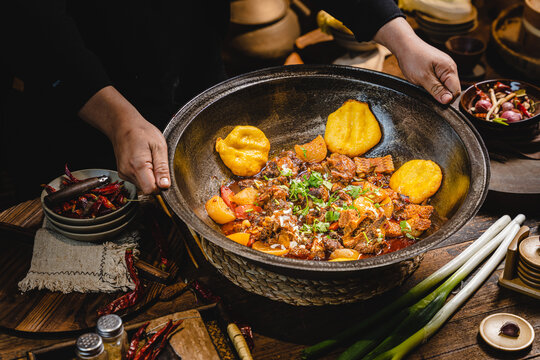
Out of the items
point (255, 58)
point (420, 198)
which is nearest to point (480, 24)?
point (255, 58)

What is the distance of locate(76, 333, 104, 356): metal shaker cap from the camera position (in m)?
1.68

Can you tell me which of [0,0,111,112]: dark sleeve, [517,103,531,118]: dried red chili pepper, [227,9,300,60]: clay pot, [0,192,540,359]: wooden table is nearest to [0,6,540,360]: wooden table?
[0,192,540,359]: wooden table

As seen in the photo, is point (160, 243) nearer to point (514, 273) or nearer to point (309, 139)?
point (309, 139)

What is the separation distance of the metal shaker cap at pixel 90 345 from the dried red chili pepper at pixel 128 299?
463 mm

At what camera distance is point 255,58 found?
5.15 meters

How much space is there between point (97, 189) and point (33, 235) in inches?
18.0

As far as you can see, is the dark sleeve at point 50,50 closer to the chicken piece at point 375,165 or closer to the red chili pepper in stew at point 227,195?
the red chili pepper in stew at point 227,195

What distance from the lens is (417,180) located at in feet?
8.58

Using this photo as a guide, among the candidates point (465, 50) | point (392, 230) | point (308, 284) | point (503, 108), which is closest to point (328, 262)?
point (308, 284)

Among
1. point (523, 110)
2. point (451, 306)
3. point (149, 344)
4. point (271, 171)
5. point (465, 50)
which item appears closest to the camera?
point (149, 344)

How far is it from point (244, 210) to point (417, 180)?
1019 mm

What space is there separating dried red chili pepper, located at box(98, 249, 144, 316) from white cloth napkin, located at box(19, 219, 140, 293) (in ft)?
0.08

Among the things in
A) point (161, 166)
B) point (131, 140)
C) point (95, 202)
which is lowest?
point (95, 202)

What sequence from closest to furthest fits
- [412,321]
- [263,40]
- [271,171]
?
[412,321] → [271,171] → [263,40]
